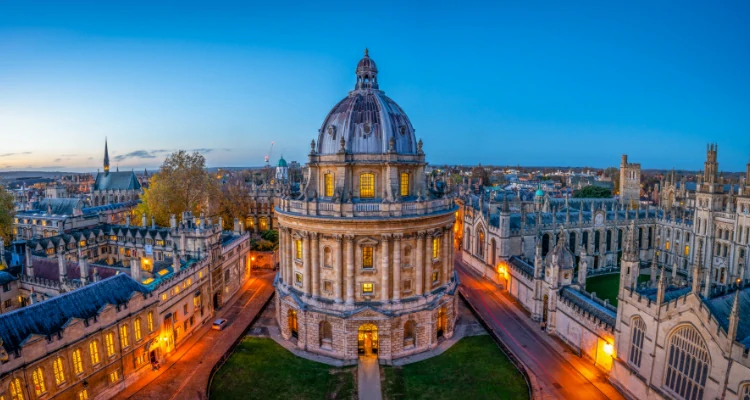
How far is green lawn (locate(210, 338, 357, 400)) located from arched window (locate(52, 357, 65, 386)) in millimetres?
10404

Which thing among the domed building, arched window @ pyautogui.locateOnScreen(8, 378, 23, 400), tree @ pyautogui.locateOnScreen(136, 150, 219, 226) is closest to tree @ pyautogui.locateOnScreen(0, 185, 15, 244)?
tree @ pyautogui.locateOnScreen(136, 150, 219, 226)

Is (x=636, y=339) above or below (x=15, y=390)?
above

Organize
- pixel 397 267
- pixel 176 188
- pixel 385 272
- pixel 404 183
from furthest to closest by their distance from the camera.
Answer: pixel 176 188 < pixel 404 183 < pixel 397 267 < pixel 385 272

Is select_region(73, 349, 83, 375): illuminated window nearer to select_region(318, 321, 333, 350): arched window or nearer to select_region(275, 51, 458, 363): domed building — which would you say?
select_region(275, 51, 458, 363): domed building

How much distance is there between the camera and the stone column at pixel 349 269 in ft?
123

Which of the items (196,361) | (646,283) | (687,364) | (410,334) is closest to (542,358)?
(646,283)

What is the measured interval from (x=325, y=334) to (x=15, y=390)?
2324cm

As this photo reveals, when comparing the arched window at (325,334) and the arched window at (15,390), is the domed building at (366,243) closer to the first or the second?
the arched window at (325,334)

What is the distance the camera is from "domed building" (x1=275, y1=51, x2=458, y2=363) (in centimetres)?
Answer: 3784

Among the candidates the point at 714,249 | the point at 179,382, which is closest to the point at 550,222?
the point at 714,249

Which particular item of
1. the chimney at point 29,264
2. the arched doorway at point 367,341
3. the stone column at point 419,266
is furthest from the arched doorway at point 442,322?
the chimney at point 29,264

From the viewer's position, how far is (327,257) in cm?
3941

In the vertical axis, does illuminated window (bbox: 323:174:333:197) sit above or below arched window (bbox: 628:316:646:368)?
above

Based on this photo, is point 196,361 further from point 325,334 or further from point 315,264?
point 315,264
